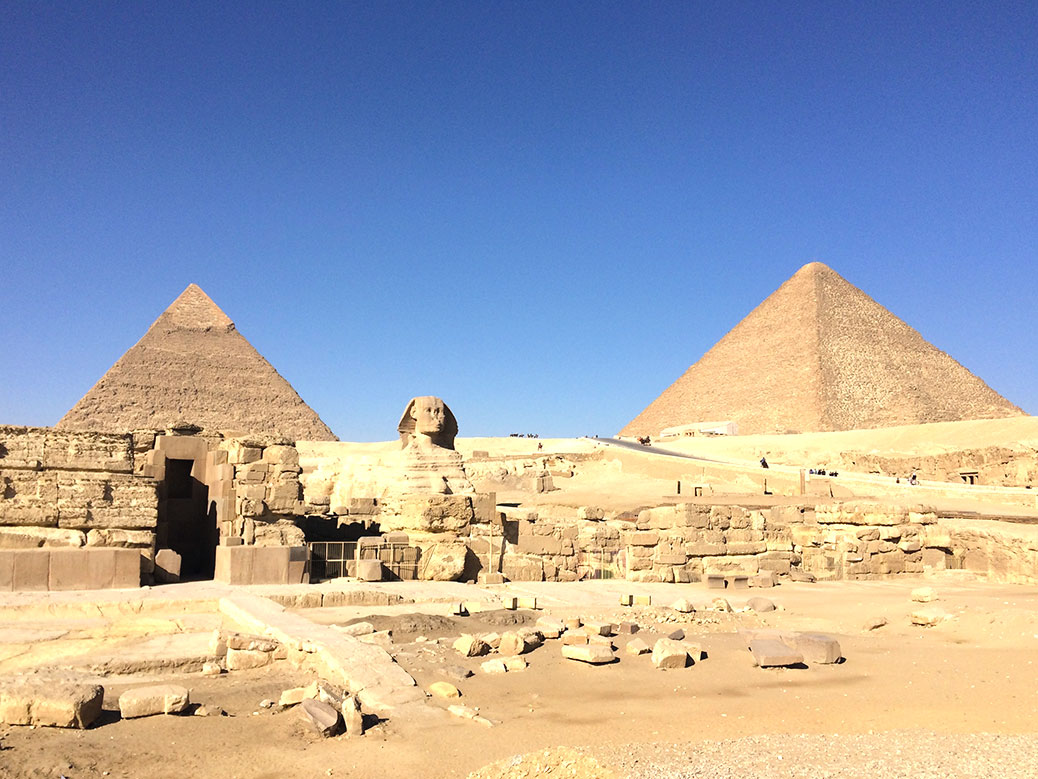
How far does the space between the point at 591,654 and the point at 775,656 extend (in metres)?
1.04

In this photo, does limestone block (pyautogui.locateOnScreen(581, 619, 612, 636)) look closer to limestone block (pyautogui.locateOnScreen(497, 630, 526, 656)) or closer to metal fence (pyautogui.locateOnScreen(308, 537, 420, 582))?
limestone block (pyautogui.locateOnScreen(497, 630, 526, 656))

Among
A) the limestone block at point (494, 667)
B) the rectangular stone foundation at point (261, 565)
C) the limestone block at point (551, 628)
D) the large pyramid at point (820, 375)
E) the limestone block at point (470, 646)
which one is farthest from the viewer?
the large pyramid at point (820, 375)

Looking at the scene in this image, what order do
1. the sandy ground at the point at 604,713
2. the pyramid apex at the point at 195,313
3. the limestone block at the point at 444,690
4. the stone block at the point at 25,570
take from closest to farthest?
1. the sandy ground at the point at 604,713
2. the limestone block at the point at 444,690
3. the stone block at the point at 25,570
4. the pyramid apex at the point at 195,313

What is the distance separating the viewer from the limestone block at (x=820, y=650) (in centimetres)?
486

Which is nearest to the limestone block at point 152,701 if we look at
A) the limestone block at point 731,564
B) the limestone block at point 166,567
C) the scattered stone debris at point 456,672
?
the scattered stone debris at point 456,672

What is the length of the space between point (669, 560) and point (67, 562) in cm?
579

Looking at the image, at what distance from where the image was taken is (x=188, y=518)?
10375mm

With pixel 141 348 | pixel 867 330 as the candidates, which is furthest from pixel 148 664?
pixel 867 330

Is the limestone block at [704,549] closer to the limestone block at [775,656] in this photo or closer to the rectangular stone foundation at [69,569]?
the limestone block at [775,656]

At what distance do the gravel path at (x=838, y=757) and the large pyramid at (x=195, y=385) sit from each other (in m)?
94.3

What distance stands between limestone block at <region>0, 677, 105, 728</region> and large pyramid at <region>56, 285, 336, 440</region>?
306 feet

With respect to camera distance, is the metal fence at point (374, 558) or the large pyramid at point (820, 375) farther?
the large pyramid at point (820, 375)

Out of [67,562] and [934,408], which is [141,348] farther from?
[67,562]

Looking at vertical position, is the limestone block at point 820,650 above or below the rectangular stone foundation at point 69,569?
below
